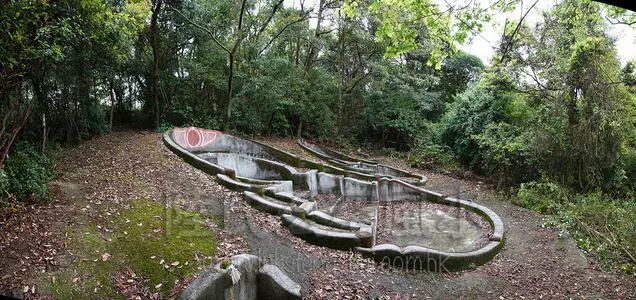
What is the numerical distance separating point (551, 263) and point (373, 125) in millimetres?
14729

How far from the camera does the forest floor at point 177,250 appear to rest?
401 centimetres

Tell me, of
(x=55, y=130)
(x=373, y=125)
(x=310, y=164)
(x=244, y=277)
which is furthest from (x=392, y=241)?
(x=373, y=125)

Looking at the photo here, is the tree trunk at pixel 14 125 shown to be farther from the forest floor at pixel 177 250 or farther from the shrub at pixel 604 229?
the shrub at pixel 604 229

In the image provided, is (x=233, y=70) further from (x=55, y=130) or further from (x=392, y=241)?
(x=392, y=241)

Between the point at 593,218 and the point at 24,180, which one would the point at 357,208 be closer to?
the point at 593,218

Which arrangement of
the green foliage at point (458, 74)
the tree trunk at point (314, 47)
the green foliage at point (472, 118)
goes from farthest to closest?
the green foliage at point (458, 74)
the tree trunk at point (314, 47)
the green foliage at point (472, 118)

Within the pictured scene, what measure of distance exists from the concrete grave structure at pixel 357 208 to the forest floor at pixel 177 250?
10.1 inches

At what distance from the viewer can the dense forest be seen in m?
5.54

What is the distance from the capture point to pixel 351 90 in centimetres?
2073

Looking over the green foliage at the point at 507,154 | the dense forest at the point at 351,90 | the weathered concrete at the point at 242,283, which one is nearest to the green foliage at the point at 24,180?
the dense forest at the point at 351,90

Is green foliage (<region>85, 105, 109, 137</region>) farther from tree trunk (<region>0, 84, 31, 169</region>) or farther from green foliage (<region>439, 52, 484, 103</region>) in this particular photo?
green foliage (<region>439, 52, 484, 103</region>)

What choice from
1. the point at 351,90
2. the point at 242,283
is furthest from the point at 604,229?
the point at 351,90

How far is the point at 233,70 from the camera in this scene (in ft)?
50.9

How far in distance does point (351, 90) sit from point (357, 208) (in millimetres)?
11487
